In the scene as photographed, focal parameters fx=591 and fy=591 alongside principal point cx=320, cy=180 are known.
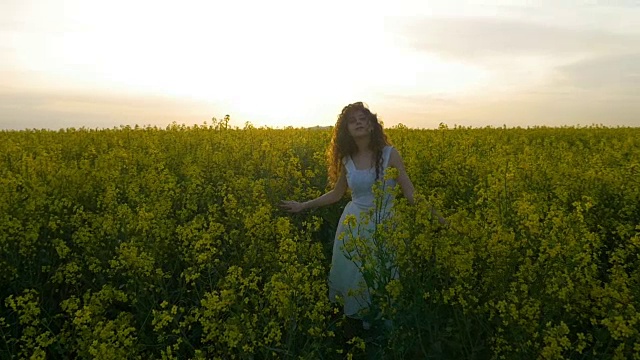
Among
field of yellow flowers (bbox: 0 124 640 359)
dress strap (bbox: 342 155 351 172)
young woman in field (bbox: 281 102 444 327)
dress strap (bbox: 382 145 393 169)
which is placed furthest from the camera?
dress strap (bbox: 342 155 351 172)

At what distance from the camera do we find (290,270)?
3.47 m

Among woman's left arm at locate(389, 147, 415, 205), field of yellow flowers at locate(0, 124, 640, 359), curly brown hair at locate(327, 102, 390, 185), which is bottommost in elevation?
field of yellow flowers at locate(0, 124, 640, 359)

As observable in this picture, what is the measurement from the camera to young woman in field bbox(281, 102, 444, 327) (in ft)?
15.9

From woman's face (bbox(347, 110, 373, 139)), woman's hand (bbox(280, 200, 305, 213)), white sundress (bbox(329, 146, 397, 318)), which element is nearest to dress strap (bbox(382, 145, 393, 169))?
white sundress (bbox(329, 146, 397, 318))

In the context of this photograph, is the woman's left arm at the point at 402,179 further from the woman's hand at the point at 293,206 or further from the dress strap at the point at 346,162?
the woman's hand at the point at 293,206

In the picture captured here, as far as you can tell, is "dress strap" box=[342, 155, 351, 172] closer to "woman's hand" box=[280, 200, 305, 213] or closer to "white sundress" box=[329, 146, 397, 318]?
"white sundress" box=[329, 146, 397, 318]

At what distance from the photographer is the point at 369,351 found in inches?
149

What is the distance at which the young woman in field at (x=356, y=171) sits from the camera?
4.84m

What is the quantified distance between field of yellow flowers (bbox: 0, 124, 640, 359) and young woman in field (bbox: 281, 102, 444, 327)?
0.28 m

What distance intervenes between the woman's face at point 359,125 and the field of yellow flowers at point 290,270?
0.94 metres

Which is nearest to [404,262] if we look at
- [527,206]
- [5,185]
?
[527,206]

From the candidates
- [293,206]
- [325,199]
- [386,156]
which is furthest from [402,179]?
[293,206]

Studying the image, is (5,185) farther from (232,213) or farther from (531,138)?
(531,138)

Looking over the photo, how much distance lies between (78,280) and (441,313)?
3192 millimetres
